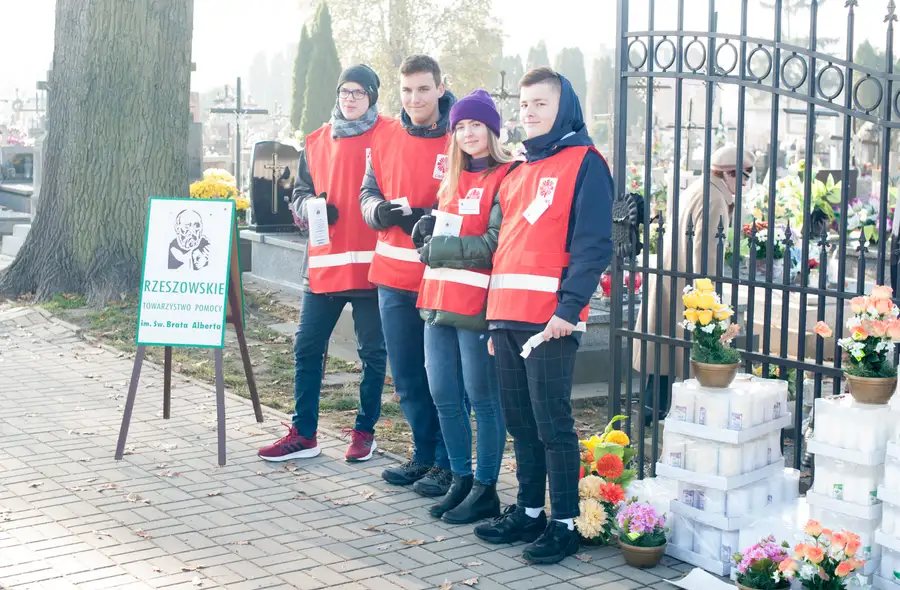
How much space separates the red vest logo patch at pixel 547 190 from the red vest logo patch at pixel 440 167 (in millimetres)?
1005

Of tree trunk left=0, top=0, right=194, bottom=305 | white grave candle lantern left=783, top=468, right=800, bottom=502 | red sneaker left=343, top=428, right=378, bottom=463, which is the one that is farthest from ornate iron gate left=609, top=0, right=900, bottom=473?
tree trunk left=0, top=0, right=194, bottom=305

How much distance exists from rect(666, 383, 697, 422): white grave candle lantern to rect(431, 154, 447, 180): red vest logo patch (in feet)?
5.35

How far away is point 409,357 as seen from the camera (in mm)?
5852

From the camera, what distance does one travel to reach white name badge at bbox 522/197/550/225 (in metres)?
4.81

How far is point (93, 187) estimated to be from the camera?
1165 centimetres

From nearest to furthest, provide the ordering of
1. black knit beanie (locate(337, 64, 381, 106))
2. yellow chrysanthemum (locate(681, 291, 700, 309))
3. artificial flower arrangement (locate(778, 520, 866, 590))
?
artificial flower arrangement (locate(778, 520, 866, 590)) < yellow chrysanthemum (locate(681, 291, 700, 309)) < black knit beanie (locate(337, 64, 381, 106))

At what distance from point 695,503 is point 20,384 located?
5410 millimetres

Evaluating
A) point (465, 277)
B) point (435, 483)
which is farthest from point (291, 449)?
Answer: point (465, 277)

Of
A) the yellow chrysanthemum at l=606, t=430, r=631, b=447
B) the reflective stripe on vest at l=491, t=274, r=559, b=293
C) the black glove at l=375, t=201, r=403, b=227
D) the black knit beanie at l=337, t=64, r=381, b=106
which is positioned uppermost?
the black knit beanie at l=337, t=64, r=381, b=106

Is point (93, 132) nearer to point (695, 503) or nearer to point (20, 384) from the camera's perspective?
point (20, 384)

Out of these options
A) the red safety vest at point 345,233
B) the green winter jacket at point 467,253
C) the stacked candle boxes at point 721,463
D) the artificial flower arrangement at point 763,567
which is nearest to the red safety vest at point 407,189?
the red safety vest at point 345,233

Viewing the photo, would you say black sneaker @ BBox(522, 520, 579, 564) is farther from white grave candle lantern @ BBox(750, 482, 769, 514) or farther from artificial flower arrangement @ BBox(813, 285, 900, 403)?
artificial flower arrangement @ BBox(813, 285, 900, 403)

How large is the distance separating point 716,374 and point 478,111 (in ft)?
4.93

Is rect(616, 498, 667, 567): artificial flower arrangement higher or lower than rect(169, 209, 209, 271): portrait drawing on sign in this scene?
lower
